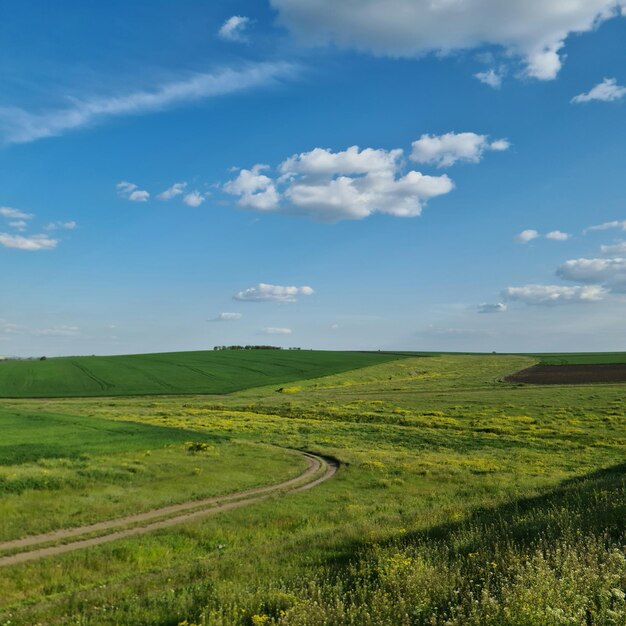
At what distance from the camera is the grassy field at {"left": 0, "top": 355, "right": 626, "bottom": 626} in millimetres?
8539

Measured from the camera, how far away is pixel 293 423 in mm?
58406

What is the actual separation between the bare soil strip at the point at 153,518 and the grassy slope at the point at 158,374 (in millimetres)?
73856

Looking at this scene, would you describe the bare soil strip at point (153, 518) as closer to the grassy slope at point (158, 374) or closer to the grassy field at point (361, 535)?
the grassy field at point (361, 535)

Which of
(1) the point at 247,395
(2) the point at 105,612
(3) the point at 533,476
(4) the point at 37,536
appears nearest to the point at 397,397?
(1) the point at 247,395

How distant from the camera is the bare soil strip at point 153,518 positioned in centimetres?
1911

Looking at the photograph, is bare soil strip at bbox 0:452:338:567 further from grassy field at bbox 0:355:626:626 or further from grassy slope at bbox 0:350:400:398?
grassy slope at bbox 0:350:400:398

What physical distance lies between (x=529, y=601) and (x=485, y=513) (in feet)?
30.8

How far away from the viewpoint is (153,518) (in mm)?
23203

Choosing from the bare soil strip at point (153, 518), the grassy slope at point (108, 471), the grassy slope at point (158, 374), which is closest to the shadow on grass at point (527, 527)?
the bare soil strip at point (153, 518)

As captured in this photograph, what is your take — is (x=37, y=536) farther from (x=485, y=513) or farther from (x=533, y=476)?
(x=533, y=476)

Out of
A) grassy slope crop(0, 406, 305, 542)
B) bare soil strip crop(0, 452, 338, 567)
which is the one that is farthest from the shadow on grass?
grassy slope crop(0, 406, 305, 542)

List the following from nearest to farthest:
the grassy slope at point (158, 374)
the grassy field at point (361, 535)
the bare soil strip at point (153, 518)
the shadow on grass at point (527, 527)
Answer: the grassy field at point (361, 535)
the shadow on grass at point (527, 527)
the bare soil strip at point (153, 518)
the grassy slope at point (158, 374)

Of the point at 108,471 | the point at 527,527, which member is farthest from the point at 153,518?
the point at 527,527

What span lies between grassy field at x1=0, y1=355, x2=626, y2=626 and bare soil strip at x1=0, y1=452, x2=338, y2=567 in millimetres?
1059
